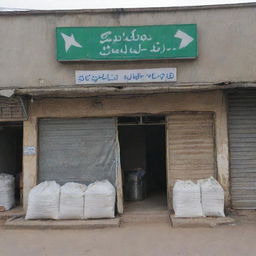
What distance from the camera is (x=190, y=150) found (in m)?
7.67

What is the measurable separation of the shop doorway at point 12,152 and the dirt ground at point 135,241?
2702 mm

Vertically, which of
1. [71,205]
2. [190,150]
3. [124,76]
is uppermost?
[124,76]

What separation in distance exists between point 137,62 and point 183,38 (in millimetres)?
1177

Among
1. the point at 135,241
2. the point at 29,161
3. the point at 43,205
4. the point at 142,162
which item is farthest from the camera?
the point at 142,162

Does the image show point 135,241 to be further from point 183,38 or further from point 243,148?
point 183,38

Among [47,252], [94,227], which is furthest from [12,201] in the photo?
[47,252]

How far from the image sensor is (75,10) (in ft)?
25.8

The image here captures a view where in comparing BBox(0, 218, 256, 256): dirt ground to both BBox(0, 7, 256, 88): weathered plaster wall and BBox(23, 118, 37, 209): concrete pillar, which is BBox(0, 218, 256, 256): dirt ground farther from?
BBox(0, 7, 256, 88): weathered plaster wall

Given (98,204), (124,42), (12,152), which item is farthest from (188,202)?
(12,152)

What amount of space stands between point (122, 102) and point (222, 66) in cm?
243

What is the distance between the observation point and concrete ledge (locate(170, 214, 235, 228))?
6.61 meters

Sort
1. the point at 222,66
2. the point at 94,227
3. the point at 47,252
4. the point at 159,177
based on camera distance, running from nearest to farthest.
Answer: the point at 47,252
the point at 94,227
the point at 222,66
the point at 159,177

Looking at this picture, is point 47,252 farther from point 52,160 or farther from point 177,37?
point 177,37

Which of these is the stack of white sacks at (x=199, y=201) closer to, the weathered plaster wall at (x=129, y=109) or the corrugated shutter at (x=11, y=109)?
the weathered plaster wall at (x=129, y=109)
